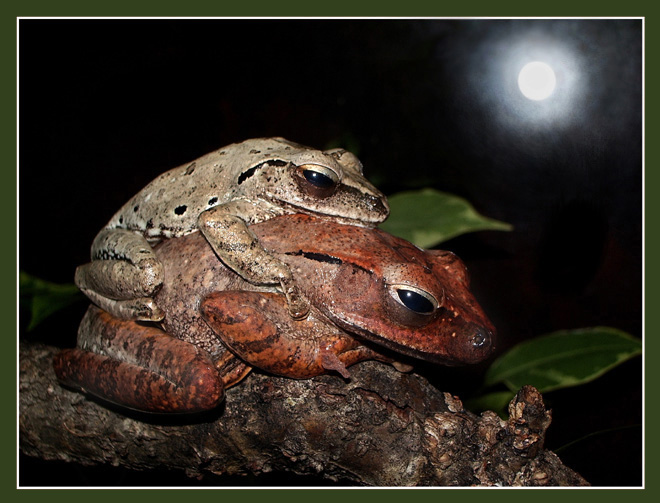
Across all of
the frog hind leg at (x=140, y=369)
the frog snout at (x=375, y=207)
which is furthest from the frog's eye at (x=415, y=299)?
the frog hind leg at (x=140, y=369)

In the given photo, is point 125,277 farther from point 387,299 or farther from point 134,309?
point 387,299

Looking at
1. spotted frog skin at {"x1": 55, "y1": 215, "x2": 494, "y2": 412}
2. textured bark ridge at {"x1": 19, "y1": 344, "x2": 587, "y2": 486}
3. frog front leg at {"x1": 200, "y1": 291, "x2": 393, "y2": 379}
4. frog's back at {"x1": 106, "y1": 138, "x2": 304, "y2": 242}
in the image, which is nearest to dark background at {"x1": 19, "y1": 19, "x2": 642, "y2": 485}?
textured bark ridge at {"x1": 19, "y1": 344, "x2": 587, "y2": 486}

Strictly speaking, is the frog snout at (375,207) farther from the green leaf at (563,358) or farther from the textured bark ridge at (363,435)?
the green leaf at (563,358)

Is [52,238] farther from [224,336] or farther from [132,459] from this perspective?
[224,336]

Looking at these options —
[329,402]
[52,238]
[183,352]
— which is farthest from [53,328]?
[329,402]

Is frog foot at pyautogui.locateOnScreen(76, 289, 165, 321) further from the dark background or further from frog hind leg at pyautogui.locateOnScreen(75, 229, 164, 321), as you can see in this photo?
the dark background

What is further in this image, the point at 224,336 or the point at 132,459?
the point at 132,459
